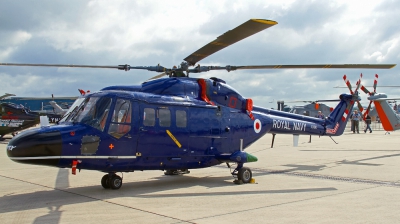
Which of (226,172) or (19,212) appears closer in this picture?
(19,212)

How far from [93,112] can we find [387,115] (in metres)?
15.6

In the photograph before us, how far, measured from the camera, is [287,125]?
13.0m

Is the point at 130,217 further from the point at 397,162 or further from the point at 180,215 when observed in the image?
the point at 397,162

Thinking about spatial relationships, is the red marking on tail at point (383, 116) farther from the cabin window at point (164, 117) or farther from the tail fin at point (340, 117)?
the cabin window at point (164, 117)

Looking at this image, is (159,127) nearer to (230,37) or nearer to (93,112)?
(93,112)

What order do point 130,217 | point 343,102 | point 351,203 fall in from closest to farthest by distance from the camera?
point 130,217 < point 351,203 < point 343,102

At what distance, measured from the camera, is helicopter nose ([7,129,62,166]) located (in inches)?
309

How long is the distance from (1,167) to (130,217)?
31.2ft

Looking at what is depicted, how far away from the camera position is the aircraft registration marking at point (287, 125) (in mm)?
12614

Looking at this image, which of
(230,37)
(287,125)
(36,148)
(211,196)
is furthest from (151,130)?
(287,125)

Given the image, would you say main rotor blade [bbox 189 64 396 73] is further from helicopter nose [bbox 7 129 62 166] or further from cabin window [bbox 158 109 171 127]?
helicopter nose [bbox 7 129 62 166]

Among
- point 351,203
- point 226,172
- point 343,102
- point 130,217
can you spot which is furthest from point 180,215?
point 343,102

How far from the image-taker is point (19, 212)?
23.8 feet

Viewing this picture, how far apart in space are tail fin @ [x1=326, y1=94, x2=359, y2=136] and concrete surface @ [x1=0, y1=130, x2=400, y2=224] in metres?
1.44
